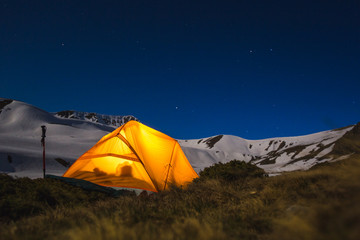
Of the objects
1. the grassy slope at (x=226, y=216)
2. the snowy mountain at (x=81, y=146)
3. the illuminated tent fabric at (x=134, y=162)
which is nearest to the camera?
the grassy slope at (x=226, y=216)

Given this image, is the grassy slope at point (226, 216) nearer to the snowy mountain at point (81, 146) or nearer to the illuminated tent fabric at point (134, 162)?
the snowy mountain at point (81, 146)

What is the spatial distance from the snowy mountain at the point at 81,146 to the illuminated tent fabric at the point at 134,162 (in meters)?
5.86

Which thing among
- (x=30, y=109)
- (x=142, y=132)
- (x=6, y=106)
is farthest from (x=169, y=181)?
(x=6, y=106)

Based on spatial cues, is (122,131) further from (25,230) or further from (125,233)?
(125,233)

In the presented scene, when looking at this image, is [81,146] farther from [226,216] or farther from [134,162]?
[226,216]

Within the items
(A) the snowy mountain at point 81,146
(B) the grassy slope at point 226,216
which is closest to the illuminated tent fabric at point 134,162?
(B) the grassy slope at point 226,216

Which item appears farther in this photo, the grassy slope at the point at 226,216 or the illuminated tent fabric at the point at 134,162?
the illuminated tent fabric at the point at 134,162

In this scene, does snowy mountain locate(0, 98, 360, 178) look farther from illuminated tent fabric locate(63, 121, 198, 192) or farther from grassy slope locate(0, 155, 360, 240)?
illuminated tent fabric locate(63, 121, 198, 192)

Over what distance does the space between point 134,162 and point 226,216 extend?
5.80 metres

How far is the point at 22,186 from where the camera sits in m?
6.55

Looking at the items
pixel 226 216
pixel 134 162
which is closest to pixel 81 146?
pixel 134 162

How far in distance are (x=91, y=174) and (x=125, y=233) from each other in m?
7.27

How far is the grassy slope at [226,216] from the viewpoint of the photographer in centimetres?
188

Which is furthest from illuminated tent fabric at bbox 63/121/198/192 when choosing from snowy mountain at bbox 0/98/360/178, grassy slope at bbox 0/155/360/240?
snowy mountain at bbox 0/98/360/178
